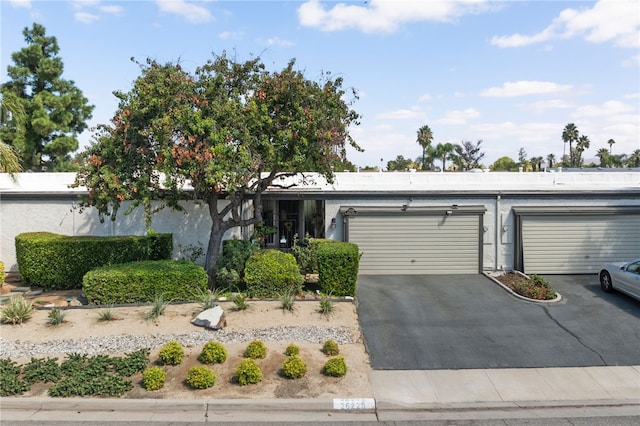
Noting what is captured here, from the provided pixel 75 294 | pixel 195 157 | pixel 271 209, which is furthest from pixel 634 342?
pixel 75 294

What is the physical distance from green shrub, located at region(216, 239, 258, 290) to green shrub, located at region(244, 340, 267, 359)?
175 inches

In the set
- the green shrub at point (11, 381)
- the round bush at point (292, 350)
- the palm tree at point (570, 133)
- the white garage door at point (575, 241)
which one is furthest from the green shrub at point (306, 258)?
the palm tree at point (570, 133)

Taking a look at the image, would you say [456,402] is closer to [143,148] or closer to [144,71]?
[143,148]

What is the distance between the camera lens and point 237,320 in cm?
1111

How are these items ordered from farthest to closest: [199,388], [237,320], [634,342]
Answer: [237,320] → [634,342] → [199,388]

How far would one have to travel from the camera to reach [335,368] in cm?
840

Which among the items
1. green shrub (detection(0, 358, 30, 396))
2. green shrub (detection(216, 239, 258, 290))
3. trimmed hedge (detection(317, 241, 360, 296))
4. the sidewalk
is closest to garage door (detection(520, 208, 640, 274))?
trimmed hedge (detection(317, 241, 360, 296))

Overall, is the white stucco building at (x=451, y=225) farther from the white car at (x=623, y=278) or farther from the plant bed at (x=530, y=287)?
the white car at (x=623, y=278)

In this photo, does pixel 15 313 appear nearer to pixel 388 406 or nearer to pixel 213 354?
pixel 213 354

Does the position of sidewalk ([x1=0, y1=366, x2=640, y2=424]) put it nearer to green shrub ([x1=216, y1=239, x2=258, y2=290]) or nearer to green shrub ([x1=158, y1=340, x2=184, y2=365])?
green shrub ([x1=158, y1=340, x2=184, y2=365])

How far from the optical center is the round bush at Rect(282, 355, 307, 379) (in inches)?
327

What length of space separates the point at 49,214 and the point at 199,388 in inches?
473

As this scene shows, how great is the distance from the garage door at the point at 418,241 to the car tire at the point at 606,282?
398cm

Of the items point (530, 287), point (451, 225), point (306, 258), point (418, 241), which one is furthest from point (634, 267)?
point (306, 258)
